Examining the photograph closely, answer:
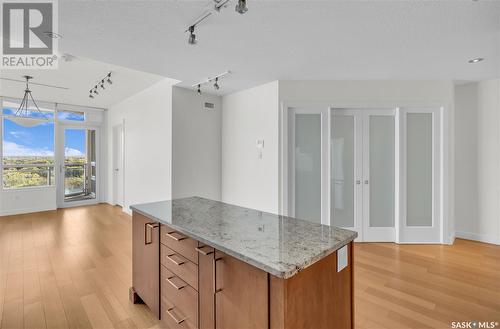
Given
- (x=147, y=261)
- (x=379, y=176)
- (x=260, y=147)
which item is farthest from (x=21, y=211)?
(x=379, y=176)

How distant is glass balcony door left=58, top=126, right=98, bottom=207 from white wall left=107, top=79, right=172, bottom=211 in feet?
4.80

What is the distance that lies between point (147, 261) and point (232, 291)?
3.59ft

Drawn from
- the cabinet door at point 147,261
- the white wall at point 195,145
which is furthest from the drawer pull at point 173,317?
the white wall at point 195,145

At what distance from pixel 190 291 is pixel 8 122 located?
6699 millimetres

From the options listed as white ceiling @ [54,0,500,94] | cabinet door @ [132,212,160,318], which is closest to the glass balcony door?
white ceiling @ [54,0,500,94]

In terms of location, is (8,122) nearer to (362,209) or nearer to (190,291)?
(190,291)

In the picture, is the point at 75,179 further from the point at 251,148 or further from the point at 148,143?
the point at 251,148

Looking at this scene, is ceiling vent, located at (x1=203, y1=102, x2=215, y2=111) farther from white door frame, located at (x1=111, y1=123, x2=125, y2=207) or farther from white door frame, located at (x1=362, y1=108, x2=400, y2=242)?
white door frame, located at (x1=362, y1=108, x2=400, y2=242)

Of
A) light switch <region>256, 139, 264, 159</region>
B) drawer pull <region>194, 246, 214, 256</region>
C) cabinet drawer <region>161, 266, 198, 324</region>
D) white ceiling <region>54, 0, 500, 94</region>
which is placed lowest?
cabinet drawer <region>161, 266, 198, 324</region>

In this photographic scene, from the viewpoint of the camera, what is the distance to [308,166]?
13.1ft

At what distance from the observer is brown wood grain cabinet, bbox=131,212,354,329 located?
113 cm

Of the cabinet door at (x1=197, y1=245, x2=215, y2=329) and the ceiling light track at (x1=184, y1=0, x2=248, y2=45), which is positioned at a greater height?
Result: the ceiling light track at (x1=184, y1=0, x2=248, y2=45)

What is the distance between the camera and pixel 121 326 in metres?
1.96

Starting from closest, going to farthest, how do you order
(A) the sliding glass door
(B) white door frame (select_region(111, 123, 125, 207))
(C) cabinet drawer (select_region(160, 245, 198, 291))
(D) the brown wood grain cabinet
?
(D) the brown wood grain cabinet → (C) cabinet drawer (select_region(160, 245, 198, 291)) → (A) the sliding glass door → (B) white door frame (select_region(111, 123, 125, 207))
